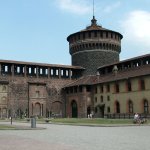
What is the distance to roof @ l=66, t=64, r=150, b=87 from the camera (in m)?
52.4

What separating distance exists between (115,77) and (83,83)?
784 centimetres

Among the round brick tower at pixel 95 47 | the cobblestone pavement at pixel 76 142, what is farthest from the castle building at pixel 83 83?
the cobblestone pavement at pixel 76 142

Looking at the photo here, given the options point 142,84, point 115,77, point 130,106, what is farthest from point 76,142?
point 115,77

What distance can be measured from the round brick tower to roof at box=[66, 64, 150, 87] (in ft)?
11.7

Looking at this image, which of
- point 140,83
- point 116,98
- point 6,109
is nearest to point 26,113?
point 6,109

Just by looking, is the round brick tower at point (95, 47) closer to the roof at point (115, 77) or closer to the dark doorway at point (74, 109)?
the roof at point (115, 77)

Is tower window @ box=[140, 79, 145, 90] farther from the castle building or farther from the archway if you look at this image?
the archway

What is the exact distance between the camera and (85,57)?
Answer: 7194 centimetres

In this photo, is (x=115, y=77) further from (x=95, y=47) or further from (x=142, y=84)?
(x=95, y=47)

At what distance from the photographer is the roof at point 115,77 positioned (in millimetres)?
52406

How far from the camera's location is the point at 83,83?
63.9 m

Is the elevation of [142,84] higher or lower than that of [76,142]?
higher

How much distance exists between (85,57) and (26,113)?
59.1 feet

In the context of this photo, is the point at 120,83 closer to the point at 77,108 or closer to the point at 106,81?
the point at 106,81
